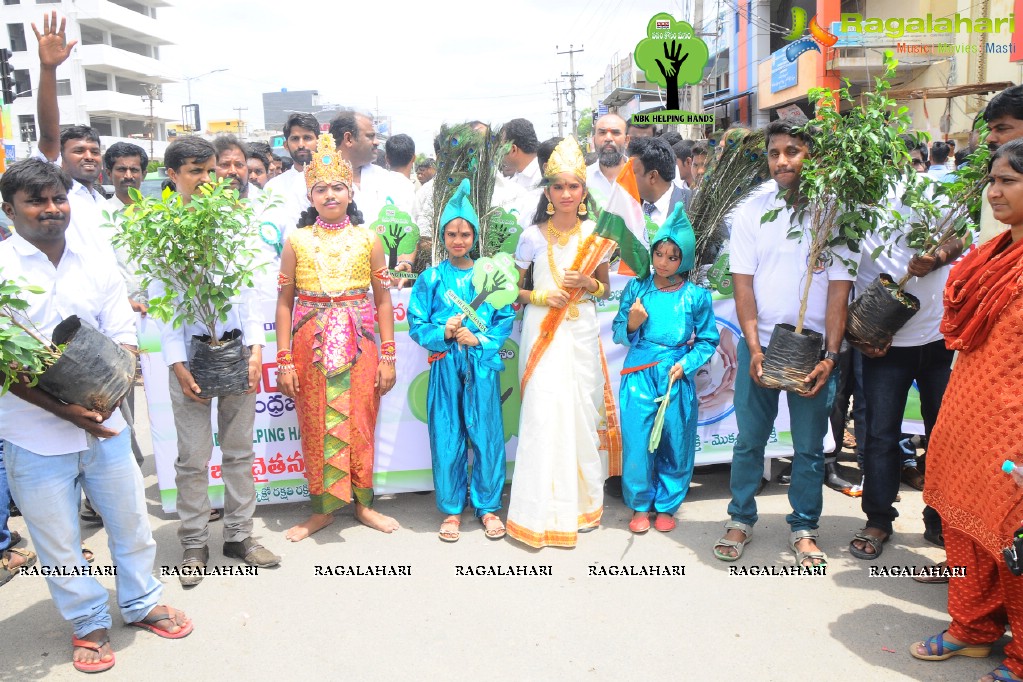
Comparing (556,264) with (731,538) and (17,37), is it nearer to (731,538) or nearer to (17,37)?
(731,538)

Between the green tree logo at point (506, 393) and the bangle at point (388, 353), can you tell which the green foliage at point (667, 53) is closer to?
the green tree logo at point (506, 393)

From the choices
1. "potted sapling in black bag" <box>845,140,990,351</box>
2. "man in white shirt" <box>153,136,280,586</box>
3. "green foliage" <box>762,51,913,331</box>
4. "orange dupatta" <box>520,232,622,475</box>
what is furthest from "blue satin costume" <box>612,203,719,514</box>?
"man in white shirt" <box>153,136,280,586</box>

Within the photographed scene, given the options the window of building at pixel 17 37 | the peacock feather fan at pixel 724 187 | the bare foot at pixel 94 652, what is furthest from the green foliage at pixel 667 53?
the window of building at pixel 17 37

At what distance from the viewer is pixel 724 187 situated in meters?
4.30

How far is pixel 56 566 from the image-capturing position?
9.34ft

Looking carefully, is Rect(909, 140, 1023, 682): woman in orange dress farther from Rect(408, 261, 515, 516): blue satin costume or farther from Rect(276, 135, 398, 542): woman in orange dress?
Rect(276, 135, 398, 542): woman in orange dress

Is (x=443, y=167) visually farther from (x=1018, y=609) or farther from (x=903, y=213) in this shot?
(x=1018, y=609)

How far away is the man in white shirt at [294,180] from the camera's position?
462 centimetres

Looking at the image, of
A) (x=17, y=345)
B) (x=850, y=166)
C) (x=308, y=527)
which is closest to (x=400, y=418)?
(x=308, y=527)

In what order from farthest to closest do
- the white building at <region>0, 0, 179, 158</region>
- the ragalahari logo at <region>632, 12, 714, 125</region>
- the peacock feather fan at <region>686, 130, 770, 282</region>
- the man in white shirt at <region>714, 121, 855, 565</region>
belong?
the white building at <region>0, 0, 179, 158</region> → the ragalahari logo at <region>632, 12, 714, 125</region> → the peacock feather fan at <region>686, 130, 770, 282</region> → the man in white shirt at <region>714, 121, 855, 565</region>

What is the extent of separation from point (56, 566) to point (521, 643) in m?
1.77

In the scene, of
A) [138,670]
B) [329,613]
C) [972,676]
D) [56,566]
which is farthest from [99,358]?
[972,676]

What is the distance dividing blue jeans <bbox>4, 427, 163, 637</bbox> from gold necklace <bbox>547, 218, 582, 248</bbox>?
2.20 m

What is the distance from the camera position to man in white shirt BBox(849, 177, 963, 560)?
3490 millimetres
